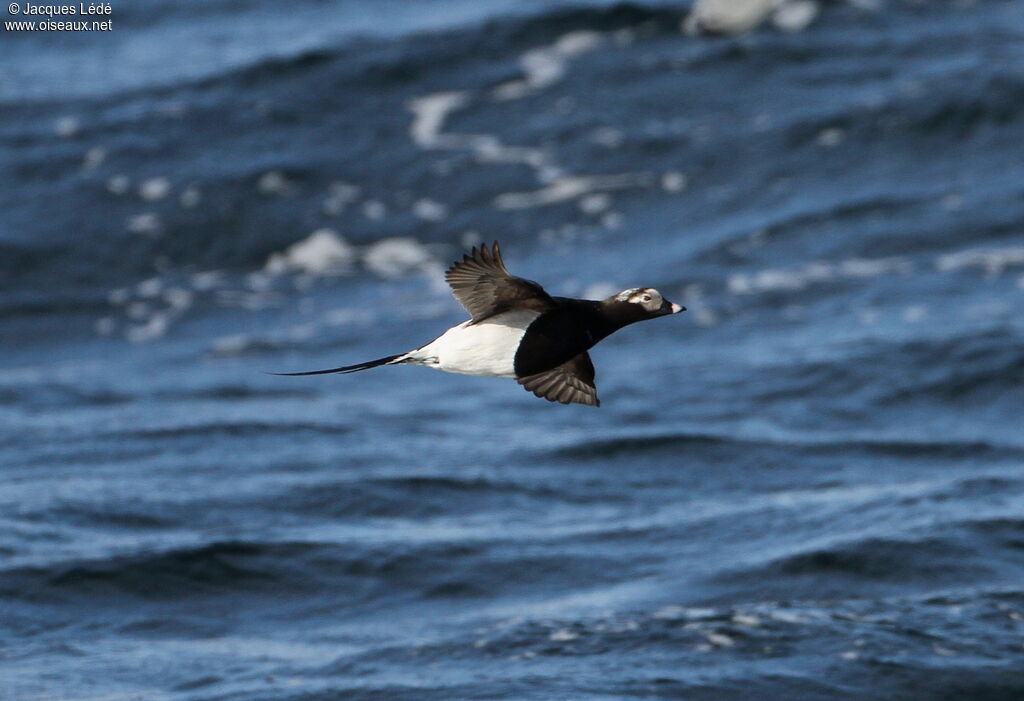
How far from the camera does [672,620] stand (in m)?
17.8

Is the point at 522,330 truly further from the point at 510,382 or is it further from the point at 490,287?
the point at 510,382

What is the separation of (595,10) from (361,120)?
591 centimetres

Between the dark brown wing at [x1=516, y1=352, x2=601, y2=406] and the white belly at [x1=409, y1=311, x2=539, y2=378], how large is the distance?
20.4 inches

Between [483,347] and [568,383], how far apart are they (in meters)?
0.86

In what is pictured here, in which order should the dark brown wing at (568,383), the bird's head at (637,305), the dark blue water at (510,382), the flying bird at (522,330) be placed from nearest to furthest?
the flying bird at (522,330) → the bird's head at (637,305) → the dark brown wing at (568,383) → the dark blue water at (510,382)

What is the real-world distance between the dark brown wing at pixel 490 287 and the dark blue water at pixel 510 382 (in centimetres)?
860

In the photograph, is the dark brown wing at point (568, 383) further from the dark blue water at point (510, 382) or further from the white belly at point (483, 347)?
the dark blue water at point (510, 382)

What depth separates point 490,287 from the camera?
7.89m

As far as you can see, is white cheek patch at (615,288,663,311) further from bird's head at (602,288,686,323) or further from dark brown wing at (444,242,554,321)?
dark brown wing at (444,242,554,321)

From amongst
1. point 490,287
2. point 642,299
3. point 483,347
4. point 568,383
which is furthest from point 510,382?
point 490,287

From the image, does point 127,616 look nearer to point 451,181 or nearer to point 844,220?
point 451,181

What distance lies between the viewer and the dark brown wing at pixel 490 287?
771cm

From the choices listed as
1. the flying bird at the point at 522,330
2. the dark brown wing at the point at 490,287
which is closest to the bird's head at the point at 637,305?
the flying bird at the point at 522,330

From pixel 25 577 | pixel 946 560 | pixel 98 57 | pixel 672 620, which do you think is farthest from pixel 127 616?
pixel 98 57
